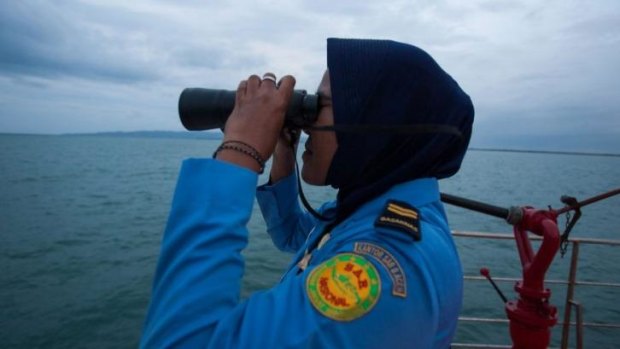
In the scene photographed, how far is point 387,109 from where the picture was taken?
1.01 m

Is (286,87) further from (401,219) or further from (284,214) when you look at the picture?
(284,214)

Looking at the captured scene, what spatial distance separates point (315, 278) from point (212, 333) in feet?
0.71

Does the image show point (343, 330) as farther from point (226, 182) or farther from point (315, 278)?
point (226, 182)

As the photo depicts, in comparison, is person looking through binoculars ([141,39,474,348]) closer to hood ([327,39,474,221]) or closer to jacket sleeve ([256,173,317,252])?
hood ([327,39,474,221])

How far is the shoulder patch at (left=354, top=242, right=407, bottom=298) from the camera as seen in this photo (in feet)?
2.53

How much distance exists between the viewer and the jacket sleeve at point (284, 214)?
65.9 inches

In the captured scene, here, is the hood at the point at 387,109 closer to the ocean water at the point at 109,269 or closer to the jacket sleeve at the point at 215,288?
the jacket sleeve at the point at 215,288

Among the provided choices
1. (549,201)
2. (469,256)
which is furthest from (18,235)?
(549,201)

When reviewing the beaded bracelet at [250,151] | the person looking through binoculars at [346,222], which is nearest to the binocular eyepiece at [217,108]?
the person looking through binoculars at [346,222]

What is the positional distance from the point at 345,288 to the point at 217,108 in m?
0.67

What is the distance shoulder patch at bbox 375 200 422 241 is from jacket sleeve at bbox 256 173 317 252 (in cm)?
80

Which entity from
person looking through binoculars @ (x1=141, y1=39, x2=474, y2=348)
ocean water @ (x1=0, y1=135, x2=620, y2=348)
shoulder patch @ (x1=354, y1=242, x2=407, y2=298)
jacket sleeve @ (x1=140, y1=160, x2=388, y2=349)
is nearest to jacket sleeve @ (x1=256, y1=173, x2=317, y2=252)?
person looking through binoculars @ (x1=141, y1=39, x2=474, y2=348)

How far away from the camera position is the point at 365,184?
3.50 feet

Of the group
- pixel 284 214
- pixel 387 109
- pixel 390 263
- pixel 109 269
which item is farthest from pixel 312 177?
pixel 109 269
